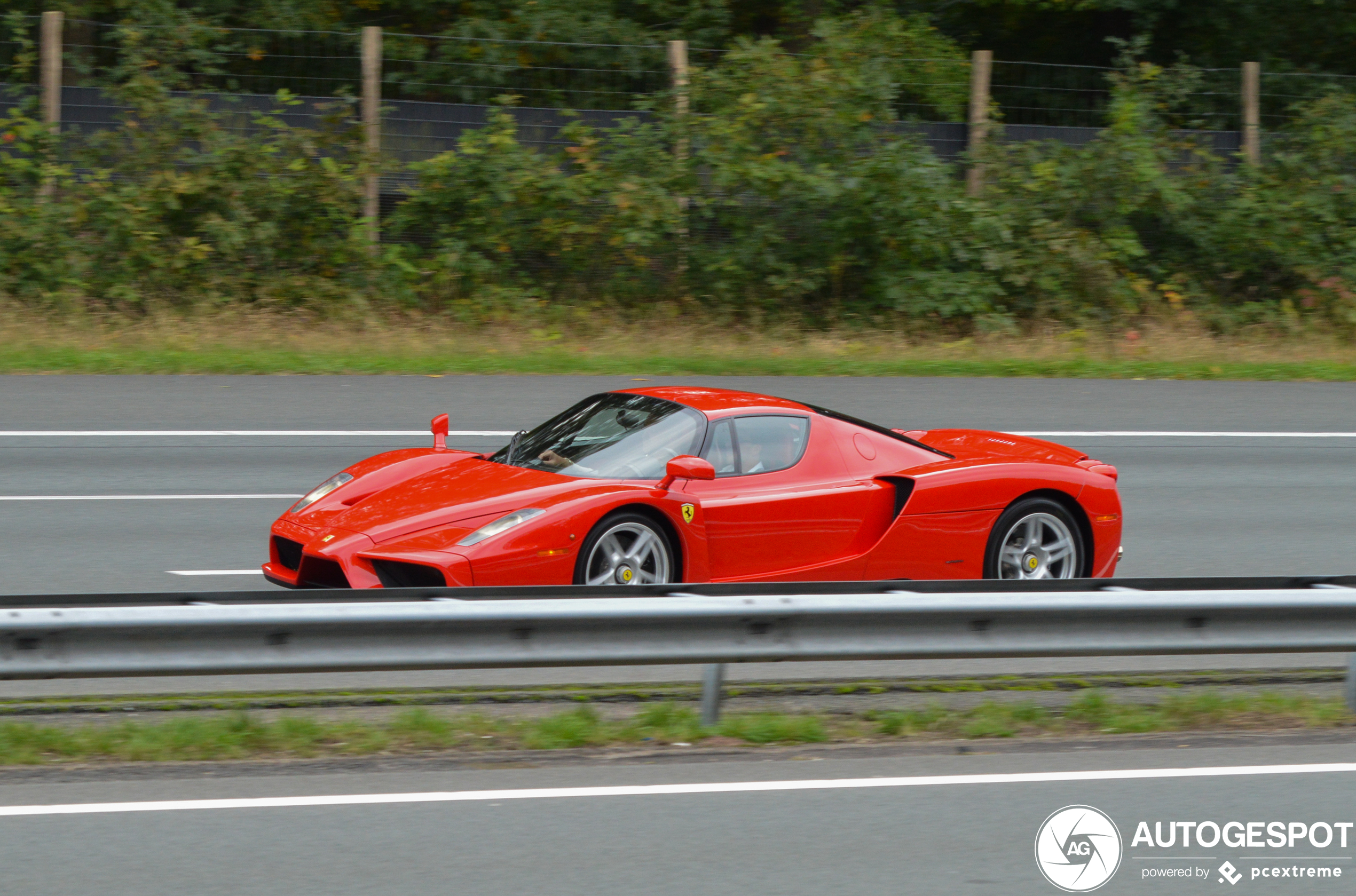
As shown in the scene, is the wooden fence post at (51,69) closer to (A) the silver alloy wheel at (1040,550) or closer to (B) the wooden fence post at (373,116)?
(B) the wooden fence post at (373,116)

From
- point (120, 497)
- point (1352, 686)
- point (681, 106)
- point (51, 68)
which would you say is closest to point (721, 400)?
point (1352, 686)

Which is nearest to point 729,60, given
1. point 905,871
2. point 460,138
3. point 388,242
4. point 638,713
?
point 460,138

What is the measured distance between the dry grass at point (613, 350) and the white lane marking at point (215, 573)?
6772 millimetres

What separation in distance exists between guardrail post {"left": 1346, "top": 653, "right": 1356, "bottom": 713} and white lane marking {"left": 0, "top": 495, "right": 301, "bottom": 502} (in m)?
6.98

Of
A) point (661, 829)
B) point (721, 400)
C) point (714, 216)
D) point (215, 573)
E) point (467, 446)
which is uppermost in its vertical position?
point (714, 216)

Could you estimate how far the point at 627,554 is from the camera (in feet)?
24.2

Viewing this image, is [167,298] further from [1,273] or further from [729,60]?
[729,60]

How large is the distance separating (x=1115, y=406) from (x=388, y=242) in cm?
994

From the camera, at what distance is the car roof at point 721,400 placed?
803 centimetres

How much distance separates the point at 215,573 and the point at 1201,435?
9157 mm

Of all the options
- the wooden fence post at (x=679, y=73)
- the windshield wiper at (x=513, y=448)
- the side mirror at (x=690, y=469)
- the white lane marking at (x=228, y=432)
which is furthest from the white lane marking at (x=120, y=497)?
the wooden fence post at (x=679, y=73)

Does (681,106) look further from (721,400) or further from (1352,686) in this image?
(1352,686)

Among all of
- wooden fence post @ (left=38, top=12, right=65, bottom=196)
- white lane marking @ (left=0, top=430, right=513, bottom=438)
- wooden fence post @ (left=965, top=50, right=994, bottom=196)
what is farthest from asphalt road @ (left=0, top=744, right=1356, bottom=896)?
wooden fence post @ (left=965, top=50, right=994, bottom=196)

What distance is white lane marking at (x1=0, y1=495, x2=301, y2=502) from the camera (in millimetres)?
10273
